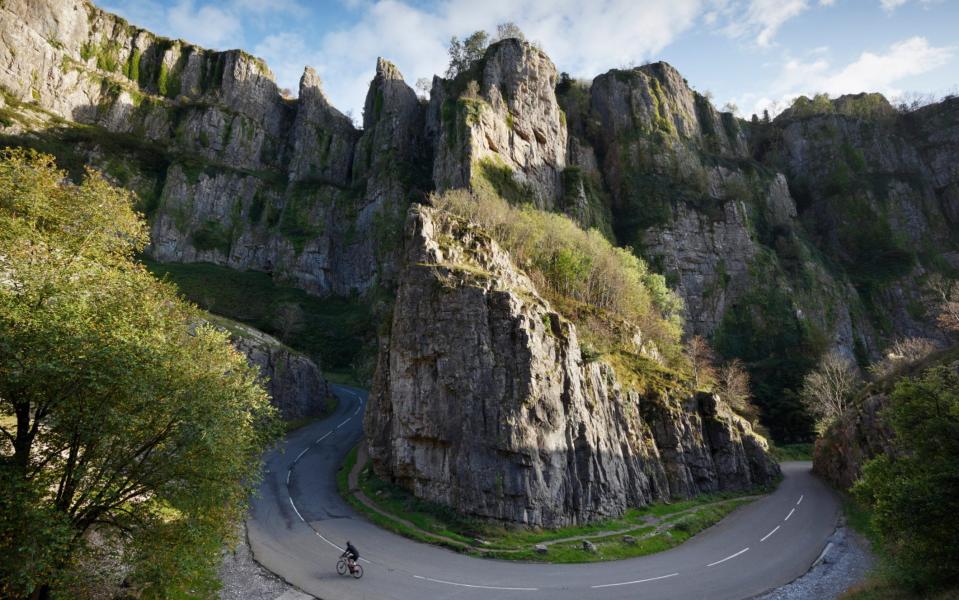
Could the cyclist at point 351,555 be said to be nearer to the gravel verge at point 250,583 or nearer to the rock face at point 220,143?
the gravel verge at point 250,583

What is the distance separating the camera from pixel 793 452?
2224 inches

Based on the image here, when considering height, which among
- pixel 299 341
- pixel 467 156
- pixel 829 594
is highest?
pixel 467 156

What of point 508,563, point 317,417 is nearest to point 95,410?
point 508,563

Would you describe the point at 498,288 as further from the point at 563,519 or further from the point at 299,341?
the point at 299,341

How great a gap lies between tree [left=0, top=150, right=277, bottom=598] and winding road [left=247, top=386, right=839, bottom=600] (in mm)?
7539

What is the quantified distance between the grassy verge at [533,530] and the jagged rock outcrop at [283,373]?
20800 mm

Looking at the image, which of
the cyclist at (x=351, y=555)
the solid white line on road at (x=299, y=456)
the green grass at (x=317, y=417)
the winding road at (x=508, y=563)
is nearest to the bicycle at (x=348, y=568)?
the cyclist at (x=351, y=555)

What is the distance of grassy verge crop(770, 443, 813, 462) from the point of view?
179 feet

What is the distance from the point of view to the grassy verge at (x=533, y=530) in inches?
944

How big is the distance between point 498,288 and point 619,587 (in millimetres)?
18182

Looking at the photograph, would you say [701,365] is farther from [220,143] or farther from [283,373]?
[220,143]

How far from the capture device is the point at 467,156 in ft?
212

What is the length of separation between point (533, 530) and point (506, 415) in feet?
20.8

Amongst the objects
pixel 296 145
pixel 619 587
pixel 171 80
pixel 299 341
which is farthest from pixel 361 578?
pixel 171 80
